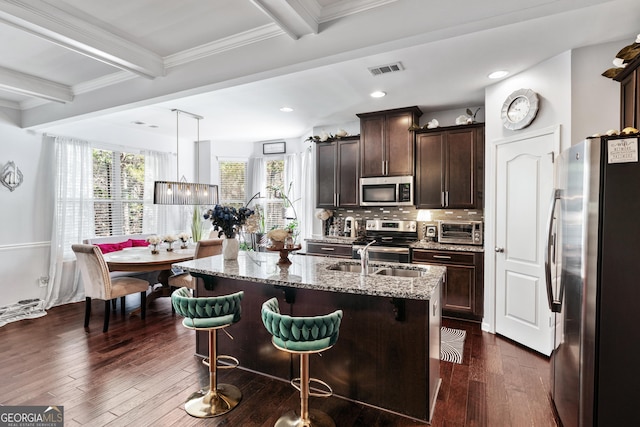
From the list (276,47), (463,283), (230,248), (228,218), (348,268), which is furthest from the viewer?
(463,283)

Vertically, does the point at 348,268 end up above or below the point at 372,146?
below

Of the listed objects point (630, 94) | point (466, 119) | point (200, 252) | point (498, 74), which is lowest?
point (200, 252)

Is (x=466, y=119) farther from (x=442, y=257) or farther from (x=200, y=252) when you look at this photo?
(x=200, y=252)

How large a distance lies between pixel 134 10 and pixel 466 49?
8.60ft

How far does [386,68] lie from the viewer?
318cm

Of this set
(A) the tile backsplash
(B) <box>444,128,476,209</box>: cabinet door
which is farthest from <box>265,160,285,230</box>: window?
(B) <box>444,128,476,209</box>: cabinet door

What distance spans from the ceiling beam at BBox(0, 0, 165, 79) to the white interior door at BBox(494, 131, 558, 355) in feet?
12.0

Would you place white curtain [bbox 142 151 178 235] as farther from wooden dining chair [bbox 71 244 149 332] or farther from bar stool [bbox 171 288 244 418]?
bar stool [bbox 171 288 244 418]

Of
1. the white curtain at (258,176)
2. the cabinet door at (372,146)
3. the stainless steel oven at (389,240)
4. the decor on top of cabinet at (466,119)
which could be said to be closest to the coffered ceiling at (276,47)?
the decor on top of cabinet at (466,119)

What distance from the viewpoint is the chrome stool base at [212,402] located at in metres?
2.21

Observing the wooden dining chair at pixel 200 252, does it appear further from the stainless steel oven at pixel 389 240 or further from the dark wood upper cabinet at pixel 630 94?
the dark wood upper cabinet at pixel 630 94

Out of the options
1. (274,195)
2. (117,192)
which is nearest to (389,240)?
(274,195)

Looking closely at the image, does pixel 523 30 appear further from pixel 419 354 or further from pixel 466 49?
pixel 419 354

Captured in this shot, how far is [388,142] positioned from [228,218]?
2.63 meters
